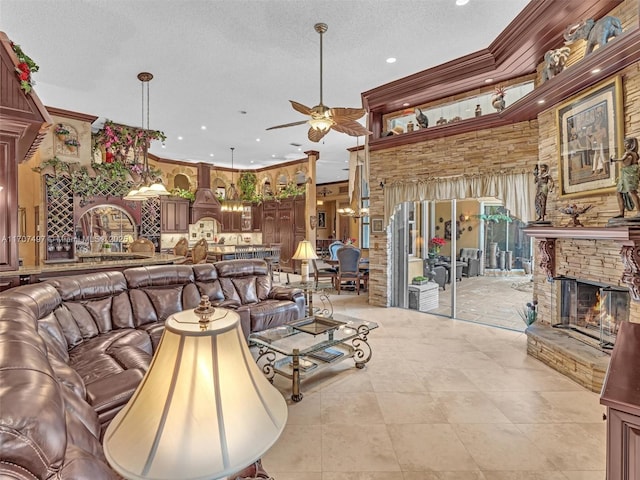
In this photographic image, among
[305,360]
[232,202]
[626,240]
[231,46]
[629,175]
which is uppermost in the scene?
[231,46]

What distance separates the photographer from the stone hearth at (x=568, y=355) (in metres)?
3.13

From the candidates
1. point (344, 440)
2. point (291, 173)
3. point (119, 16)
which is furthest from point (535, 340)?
point (291, 173)

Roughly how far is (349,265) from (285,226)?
3970mm

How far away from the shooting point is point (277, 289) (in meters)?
5.02

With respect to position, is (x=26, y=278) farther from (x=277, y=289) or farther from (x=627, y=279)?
(x=627, y=279)

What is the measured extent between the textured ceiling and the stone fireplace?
2492mm

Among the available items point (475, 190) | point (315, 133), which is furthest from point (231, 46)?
point (475, 190)

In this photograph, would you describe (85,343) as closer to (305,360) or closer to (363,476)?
(305,360)

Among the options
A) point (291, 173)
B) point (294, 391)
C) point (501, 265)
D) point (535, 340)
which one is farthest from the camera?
point (291, 173)

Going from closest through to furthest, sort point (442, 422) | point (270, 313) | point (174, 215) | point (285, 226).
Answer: point (442, 422)
point (270, 313)
point (174, 215)
point (285, 226)

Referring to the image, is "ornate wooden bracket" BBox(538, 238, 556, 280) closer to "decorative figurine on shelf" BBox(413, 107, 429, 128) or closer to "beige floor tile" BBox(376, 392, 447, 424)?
"beige floor tile" BBox(376, 392, 447, 424)

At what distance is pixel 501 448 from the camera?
7.66ft

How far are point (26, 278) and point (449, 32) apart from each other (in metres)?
5.64

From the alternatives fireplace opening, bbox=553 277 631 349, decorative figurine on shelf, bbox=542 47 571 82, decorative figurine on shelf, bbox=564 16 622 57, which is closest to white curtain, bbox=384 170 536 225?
fireplace opening, bbox=553 277 631 349
